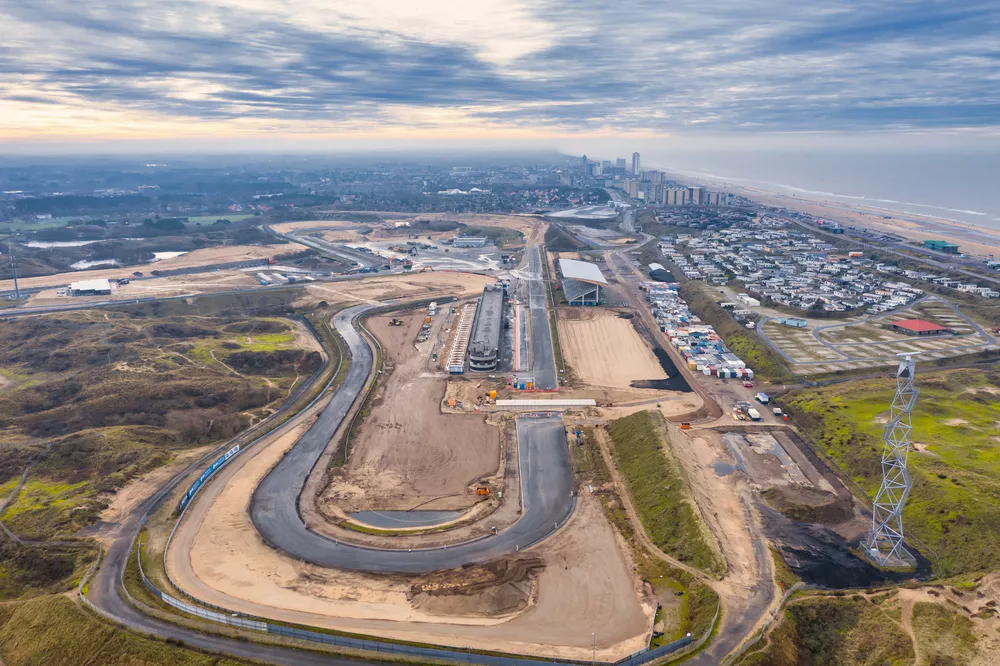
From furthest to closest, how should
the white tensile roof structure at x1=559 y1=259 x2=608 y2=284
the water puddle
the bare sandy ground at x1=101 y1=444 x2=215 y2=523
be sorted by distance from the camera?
the white tensile roof structure at x1=559 y1=259 x2=608 y2=284 → the bare sandy ground at x1=101 y1=444 x2=215 y2=523 → the water puddle

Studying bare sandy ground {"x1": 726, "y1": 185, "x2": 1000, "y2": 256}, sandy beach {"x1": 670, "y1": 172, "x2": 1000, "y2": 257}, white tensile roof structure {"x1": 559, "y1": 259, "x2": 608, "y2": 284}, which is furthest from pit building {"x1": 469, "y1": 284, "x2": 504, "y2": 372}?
bare sandy ground {"x1": 726, "y1": 185, "x2": 1000, "y2": 256}

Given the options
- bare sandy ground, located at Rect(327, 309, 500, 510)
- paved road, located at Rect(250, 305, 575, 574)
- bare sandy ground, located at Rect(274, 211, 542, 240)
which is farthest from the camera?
bare sandy ground, located at Rect(274, 211, 542, 240)

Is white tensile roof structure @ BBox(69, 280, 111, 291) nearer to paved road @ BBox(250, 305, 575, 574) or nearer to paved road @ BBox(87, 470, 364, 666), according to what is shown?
paved road @ BBox(250, 305, 575, 574)

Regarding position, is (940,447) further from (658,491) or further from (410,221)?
(410,221)

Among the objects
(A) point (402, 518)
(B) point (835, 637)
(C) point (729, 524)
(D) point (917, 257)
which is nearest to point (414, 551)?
(A) point (402, 518)

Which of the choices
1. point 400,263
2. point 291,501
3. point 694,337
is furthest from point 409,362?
point 400,263

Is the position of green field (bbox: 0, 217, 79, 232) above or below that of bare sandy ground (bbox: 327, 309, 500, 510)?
above

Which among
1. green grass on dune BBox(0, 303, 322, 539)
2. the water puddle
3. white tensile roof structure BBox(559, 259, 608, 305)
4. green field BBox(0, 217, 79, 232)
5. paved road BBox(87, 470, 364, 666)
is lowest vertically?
the water puddle
